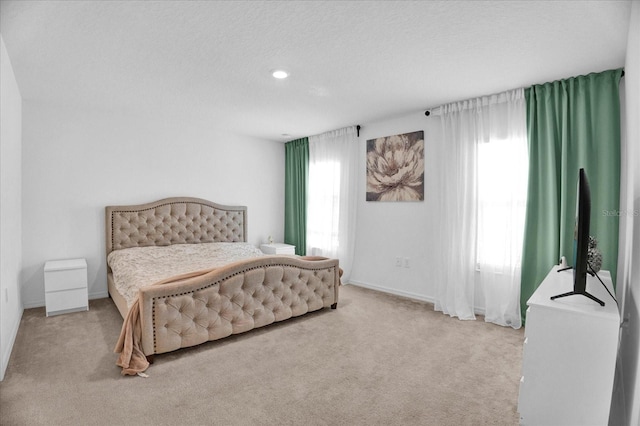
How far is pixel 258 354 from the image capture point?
107 inches

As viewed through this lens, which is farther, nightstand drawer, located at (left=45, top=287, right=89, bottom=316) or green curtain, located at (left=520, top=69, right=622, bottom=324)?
nightstand drawer, located at (left=45, top=287, right=89, bottom=316)

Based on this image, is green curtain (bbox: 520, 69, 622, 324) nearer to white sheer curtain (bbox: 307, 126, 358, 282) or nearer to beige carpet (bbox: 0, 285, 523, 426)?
beige carpet (bbox: 0, 285, 523, 426)

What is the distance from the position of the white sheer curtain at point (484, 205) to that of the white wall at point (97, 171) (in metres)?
3.41

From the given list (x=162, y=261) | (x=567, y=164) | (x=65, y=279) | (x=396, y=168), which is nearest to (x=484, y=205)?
(x=567, y=164)

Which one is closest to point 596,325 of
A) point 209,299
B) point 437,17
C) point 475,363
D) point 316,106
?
point 475,363

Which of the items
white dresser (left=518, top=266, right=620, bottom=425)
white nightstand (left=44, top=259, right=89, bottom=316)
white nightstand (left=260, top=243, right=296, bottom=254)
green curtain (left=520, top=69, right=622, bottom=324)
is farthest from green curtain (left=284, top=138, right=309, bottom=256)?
white dresser (left=518, top=266, right=620, bottom=425)

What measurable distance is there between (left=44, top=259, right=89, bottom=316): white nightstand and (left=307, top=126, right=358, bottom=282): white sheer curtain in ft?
10.5

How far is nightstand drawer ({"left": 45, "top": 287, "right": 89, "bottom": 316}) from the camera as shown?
3.58 meters

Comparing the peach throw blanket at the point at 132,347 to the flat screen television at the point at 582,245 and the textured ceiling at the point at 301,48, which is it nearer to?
the textured ceiling at the point at 301,48

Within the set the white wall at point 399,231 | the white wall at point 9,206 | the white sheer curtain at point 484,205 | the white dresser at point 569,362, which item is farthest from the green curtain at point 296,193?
the white dresser at point 569,362

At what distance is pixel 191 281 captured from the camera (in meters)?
2.71

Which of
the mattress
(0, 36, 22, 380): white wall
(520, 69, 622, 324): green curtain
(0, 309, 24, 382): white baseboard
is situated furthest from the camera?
the mattress

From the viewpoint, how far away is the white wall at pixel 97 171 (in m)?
3.91

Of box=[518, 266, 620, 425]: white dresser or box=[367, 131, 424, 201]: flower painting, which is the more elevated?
box=[367, 131, 424, 201]: flower painting
